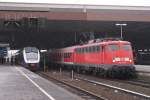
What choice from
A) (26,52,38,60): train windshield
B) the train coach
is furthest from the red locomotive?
(26,52,38,60): train windshield

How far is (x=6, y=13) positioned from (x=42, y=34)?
22.8m

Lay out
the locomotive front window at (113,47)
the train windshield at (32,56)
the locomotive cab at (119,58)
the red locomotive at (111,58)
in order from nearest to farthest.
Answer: the locomotive cab at (119,58) → the red locomotive at (111,58) → the locomotive front window at (113,47) → the train windshield at (32,56)

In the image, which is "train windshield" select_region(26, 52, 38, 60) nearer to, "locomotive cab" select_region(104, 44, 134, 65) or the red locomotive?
the red locomotive

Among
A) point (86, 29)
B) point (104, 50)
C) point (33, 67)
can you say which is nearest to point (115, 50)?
point (104, 50)

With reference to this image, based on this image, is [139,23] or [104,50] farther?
[139,23]

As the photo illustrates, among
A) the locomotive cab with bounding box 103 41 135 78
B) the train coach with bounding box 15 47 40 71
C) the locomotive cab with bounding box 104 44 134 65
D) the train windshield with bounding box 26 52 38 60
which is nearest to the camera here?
the locomotive cab with bounding box 103 41 135 78

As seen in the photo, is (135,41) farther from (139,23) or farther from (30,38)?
(139,23)

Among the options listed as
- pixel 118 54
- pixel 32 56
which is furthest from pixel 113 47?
pixel 32 56

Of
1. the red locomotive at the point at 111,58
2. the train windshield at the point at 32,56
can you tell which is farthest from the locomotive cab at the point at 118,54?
Result: the train windshield at the point at 32,56

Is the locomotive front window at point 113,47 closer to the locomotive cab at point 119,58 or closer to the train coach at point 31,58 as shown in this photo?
the locomotive cab at point 119,58

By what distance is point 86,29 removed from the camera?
74812mm

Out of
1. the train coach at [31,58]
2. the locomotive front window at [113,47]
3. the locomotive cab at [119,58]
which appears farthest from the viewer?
the train coach at [31,58]

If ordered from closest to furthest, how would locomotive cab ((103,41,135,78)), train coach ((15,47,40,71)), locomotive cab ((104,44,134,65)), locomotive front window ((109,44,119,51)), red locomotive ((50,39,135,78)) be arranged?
locomotive cab ((103,41,135,78)) < red locomotive ((50,39,135,78)) < locomotive cab ((104,44,134,65)) < locomotive front window ((109,44,119,51)) < train coach ((15,47,40,71))

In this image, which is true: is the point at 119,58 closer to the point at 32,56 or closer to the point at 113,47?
the point at 113,47
